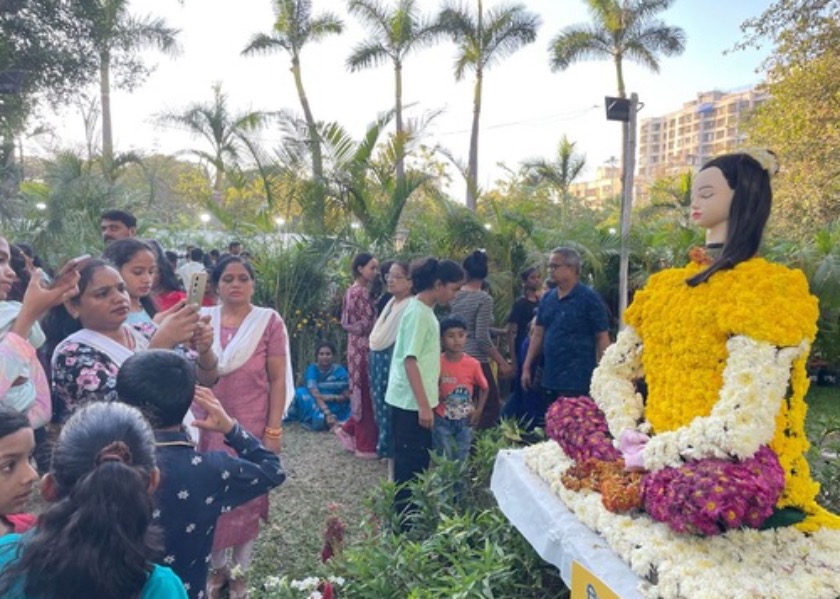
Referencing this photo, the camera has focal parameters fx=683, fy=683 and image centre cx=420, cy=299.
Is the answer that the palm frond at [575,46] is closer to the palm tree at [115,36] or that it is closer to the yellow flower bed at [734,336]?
the palm tree at [115,36]

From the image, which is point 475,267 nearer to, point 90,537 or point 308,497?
point 308,497

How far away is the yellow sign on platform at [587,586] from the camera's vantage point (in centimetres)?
196

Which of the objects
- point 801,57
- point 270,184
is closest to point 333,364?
point 270,184

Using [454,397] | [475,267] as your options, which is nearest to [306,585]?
[454,397]

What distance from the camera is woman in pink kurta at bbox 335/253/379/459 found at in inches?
239

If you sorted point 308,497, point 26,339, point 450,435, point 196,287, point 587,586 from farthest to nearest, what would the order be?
point 308,497
point 450,435
point 196,287
point 26,339
point 587,586

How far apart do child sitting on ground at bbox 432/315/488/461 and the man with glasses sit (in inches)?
21.3

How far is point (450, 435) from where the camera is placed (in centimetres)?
420

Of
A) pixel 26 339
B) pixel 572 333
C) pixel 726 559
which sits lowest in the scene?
pixel 726 559

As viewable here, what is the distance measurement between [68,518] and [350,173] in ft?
26.5

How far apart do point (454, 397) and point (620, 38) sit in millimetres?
18458

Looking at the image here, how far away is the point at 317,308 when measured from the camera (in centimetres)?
867

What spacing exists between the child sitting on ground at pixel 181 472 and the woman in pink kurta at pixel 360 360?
375 cm

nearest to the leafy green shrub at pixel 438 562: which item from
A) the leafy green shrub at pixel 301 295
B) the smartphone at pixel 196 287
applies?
the smartphone at pixel 196 287
